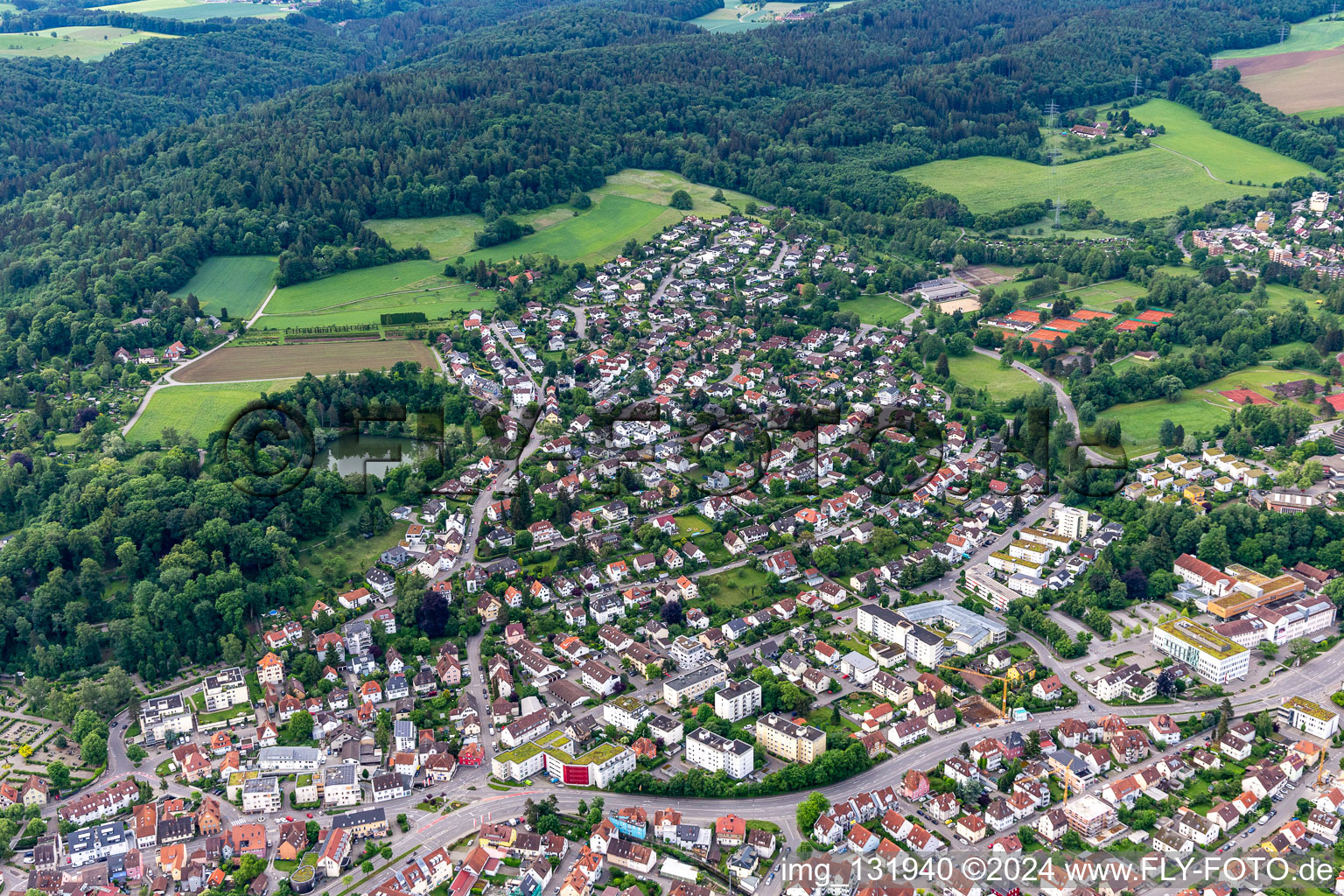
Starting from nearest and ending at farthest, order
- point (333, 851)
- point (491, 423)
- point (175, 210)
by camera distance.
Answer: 1. point (333, 851)
2. point (491, 423)
3. point (175, 210)

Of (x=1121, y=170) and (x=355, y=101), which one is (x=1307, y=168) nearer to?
(x=1121, y=170)

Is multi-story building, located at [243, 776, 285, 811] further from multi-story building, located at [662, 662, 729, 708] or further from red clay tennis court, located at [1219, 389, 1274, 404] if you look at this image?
red clay tennis court, located at [1219, 389, 1274, 404]

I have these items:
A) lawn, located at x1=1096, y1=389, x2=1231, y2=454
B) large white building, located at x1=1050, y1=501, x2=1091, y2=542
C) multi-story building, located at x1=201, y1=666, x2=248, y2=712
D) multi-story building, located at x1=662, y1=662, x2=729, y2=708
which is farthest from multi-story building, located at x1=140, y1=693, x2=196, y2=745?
lawn, located at x1=1096, y1=389, x2=1231, y2=454

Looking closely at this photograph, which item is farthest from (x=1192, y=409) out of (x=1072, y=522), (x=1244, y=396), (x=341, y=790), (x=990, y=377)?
(x=341, y=790)

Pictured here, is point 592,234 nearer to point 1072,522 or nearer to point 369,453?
point 369,453

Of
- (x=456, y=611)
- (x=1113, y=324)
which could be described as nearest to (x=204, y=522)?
(x=456, y=611)

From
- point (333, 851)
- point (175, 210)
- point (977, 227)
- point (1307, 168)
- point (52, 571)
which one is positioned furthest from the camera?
point (1307, 168)

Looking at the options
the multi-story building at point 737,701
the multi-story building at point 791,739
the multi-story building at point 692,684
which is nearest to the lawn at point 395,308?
A: the multi-story building at point 692,684
